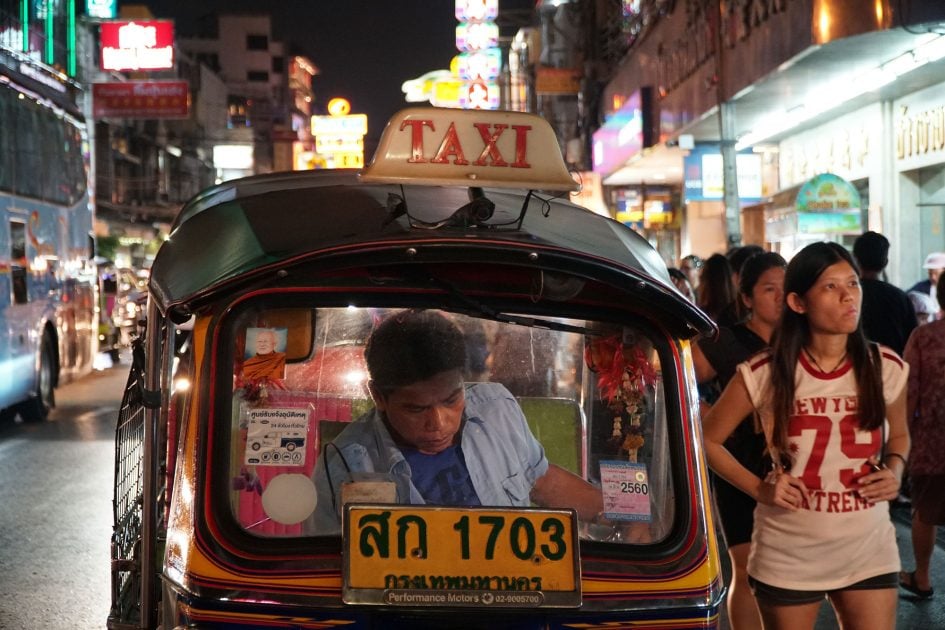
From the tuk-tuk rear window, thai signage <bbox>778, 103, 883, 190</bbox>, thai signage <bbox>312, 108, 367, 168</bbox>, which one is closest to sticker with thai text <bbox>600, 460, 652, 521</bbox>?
the tuk-tuk rear window

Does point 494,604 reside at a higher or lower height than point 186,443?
lower

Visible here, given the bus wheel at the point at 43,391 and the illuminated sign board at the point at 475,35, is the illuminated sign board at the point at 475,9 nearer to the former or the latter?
the illuminated sign board at the point at 475,35

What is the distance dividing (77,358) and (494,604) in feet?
50.9

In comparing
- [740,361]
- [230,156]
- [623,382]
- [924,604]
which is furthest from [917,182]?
[230,156]

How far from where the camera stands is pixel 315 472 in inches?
132

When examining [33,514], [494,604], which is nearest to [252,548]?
[494,604]

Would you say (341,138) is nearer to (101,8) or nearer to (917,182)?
(101,8)

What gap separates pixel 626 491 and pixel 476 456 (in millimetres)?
422

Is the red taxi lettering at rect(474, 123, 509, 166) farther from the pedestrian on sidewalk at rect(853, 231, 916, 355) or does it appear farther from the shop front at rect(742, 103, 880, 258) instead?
the shop front at rect(742, 103, 880, 258)

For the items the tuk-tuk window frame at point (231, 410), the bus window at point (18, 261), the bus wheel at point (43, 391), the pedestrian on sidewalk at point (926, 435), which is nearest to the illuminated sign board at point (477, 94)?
the bus wheel at point (43, 391)

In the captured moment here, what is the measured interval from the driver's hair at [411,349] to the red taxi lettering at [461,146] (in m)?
0.42

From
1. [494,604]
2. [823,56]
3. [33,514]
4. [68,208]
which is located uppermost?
[823,56]

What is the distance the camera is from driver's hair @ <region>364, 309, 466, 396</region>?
3.36m

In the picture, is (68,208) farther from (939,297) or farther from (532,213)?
(532,213)
